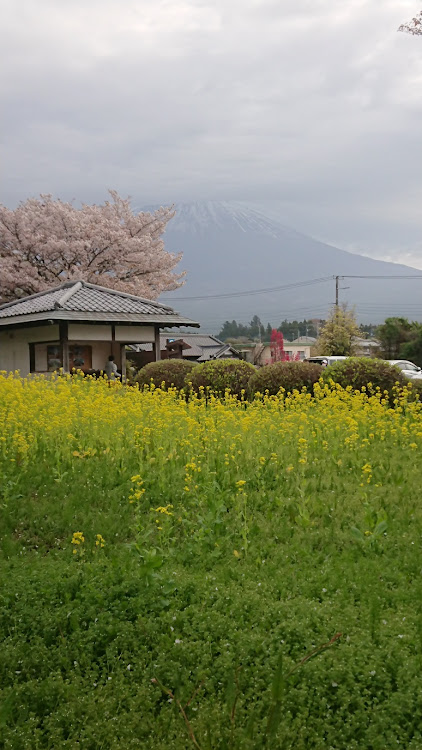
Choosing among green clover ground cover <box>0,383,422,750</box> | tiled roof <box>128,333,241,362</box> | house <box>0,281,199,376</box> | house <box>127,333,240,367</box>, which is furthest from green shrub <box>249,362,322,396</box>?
tiled roof <box>128,333,241,362</box>

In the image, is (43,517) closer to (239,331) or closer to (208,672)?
(208,672)

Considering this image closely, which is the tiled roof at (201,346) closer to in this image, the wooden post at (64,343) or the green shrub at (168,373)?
the wooden post at (64,343)

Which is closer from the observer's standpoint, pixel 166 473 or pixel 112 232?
pixel 166 473

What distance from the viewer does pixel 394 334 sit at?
4166 cm

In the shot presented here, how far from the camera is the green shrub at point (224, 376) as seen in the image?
41.4 feet

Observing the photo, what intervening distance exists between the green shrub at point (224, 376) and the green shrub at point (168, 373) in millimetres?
1009

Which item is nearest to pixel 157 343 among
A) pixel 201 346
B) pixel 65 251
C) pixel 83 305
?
pixel 83 305

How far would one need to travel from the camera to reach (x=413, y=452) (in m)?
7.29

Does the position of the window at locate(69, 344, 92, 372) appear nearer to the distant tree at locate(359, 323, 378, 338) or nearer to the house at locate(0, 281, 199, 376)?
the house at locate(0, 281, 199, 376)

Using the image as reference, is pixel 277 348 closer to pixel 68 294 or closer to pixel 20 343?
pixel 68 294

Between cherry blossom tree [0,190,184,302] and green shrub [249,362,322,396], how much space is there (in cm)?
1743

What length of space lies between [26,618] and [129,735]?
Answer: 1213 mm

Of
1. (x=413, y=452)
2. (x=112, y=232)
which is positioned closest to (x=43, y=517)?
(x=413, y=452)

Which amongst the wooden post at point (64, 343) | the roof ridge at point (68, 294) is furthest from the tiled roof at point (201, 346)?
the wooden post at point (64, 343)
